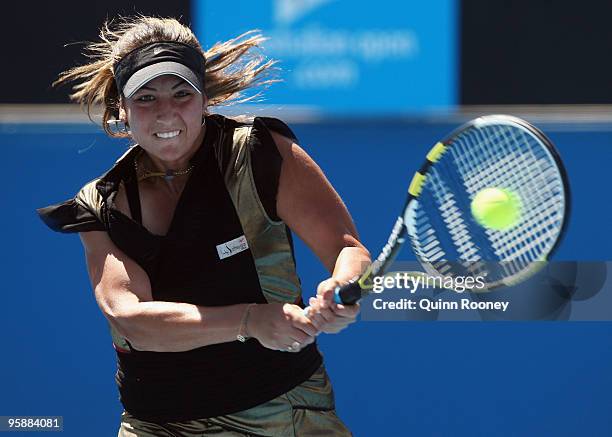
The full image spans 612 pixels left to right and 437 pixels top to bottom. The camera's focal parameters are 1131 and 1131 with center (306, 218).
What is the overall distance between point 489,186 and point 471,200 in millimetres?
55

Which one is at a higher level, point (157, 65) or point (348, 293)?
point (157, 65)

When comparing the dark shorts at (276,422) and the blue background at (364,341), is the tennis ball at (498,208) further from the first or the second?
the blue background at (364,341)

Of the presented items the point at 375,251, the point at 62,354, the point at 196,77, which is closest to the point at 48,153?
the point at 62,354

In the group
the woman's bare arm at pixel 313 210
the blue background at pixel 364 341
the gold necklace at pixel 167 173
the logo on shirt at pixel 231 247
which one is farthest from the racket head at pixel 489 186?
the blue background at pixel 364 341

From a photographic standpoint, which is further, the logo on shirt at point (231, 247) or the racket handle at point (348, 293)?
the logo on shirt at point (231, 247)

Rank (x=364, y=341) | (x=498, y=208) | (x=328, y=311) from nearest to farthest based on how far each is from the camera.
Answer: (x=328, y=311), (x=498, y=208), (x=364, y=341)

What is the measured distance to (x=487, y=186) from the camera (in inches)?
101

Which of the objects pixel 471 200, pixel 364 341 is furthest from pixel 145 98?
pixel 364 341

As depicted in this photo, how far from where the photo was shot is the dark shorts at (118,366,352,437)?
103 inches

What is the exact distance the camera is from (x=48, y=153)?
12.5 ft

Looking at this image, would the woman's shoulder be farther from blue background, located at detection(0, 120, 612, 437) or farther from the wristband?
blue background, located at detection(0, 120, 612, 437)

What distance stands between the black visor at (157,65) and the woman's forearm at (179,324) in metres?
0.48

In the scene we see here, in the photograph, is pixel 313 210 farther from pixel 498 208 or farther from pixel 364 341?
pixel 364 341

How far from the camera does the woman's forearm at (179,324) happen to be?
95.7 inches
